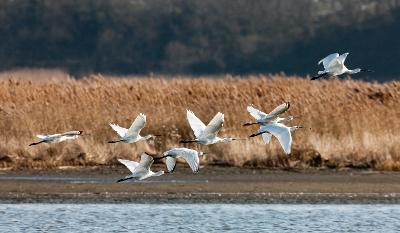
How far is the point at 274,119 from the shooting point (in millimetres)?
16047

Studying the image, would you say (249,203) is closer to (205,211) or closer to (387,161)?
(205,211)

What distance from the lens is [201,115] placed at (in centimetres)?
2616

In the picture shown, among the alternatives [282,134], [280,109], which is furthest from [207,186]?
[282,134]

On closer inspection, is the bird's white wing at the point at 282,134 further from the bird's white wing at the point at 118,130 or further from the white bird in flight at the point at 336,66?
the bird's white wing at the point at 118,130

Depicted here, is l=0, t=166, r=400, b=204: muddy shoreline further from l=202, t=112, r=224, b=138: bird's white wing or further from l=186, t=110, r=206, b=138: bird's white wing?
l=202, t=112, r=224, b=138: bird's white wing

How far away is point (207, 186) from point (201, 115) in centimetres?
483

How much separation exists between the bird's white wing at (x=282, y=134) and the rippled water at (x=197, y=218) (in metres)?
2.40

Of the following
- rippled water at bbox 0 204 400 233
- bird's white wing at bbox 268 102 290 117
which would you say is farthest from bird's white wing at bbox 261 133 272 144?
rippled water at bbox 0 204 400 233

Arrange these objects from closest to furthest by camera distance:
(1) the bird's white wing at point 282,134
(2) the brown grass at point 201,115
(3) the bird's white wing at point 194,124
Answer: (1) the bird's white wing at point 282,134 → (3) the bird's white wing at point 194,124 → (2) the brown grass at point 201,115

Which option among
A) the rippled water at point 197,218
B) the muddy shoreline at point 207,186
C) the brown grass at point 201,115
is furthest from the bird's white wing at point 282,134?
the brown grass at point 201,115

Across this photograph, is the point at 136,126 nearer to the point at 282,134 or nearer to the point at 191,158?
the point at 191,158

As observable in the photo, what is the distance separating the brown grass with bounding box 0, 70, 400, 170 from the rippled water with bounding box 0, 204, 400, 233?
3.56 metres

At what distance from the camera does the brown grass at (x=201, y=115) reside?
23344 mm

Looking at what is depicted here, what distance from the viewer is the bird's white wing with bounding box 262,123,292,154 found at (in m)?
14.9
